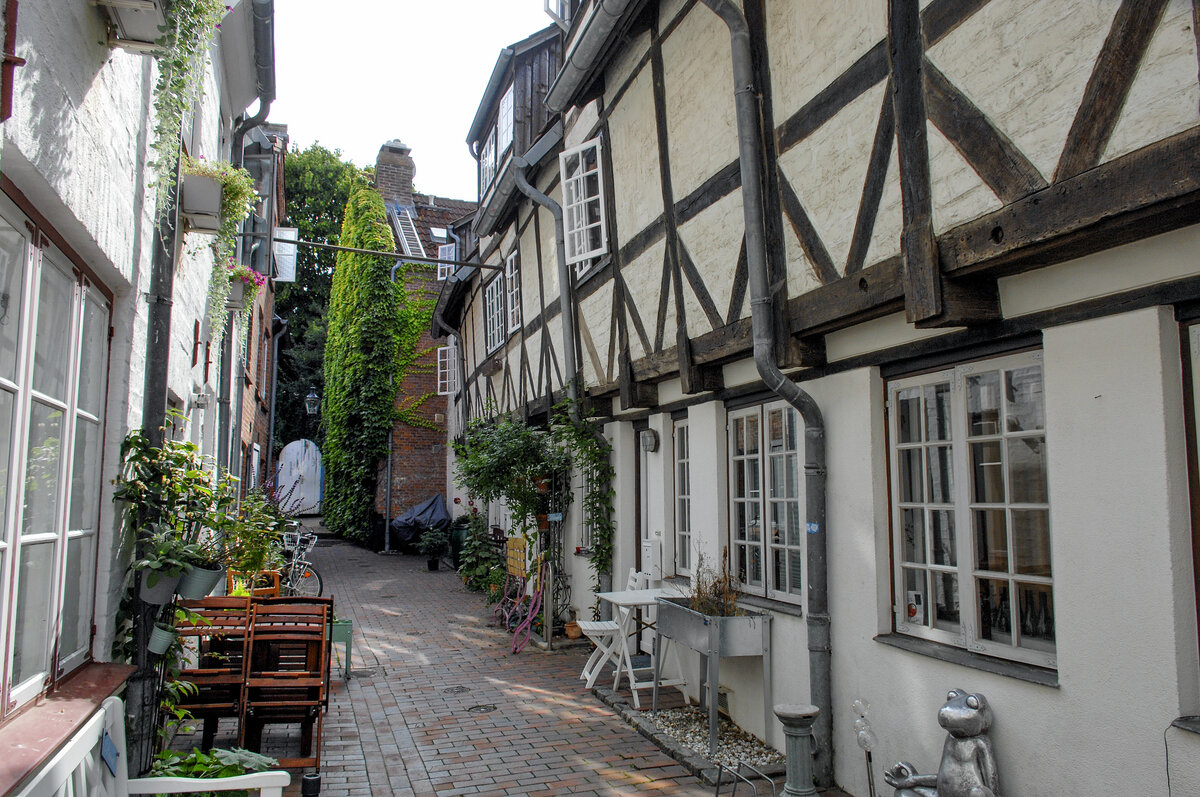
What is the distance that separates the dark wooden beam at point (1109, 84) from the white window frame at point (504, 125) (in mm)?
9850

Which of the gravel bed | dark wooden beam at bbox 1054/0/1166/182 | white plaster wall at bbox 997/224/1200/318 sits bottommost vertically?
the gravel bed

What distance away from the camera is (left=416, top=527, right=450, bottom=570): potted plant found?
16266mm

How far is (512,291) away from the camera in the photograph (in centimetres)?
1232

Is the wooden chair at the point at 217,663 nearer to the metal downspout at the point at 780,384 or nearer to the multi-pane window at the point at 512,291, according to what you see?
the metal downspout at the point at 780,384

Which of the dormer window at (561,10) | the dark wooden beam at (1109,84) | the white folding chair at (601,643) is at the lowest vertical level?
the white folding chair at (601,643)

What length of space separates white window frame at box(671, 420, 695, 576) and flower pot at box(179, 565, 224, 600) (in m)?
3.91

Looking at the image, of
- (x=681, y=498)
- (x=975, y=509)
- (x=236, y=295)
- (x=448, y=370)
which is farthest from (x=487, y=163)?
(x=975, y=509)

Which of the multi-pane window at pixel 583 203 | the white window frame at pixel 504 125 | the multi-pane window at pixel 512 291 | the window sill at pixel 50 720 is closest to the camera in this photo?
the window sill at pixel 50 720

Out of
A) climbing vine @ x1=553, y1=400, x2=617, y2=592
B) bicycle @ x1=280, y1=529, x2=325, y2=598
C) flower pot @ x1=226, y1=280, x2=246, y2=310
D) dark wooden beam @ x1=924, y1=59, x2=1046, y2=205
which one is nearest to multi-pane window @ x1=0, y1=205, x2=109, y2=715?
dark wooden beam @ x1=924, y1=59, x2=1046, y2=205

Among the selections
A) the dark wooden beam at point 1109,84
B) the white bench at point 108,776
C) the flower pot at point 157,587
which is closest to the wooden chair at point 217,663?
the flower pot at point 157,587

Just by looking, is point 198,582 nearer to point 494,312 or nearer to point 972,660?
point 972,660

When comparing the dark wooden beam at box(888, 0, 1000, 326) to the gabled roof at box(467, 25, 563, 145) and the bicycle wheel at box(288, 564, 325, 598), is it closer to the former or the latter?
the gabled roof at box(467, 25, 563, 145)

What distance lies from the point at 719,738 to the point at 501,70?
33.2ft

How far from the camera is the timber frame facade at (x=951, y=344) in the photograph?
2895 mm
